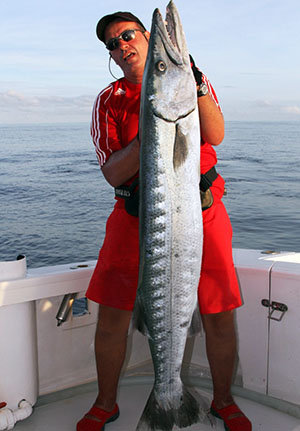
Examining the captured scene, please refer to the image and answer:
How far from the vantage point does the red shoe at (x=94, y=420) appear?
3023mm

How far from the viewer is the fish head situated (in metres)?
2.08

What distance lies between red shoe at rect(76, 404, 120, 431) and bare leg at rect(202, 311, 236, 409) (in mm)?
739

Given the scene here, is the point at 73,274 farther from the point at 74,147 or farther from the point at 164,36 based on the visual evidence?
the point at 74,147

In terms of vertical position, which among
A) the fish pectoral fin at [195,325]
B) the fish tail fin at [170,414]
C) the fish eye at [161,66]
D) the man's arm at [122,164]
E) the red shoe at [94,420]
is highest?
the fish eye at [161,66]

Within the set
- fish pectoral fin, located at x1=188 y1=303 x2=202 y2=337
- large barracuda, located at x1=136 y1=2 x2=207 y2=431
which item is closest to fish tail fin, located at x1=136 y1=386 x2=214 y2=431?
large barracuda, located at x1=136 y1=2 x2=207 y2=431

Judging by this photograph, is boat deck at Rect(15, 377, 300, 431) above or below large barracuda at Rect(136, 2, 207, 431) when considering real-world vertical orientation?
below

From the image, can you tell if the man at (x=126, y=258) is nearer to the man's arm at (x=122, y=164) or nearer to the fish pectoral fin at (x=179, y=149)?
the man's arm at (x=122, y=164)

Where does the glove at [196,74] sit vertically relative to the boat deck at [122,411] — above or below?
above

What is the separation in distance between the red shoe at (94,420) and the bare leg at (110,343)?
0.41ft

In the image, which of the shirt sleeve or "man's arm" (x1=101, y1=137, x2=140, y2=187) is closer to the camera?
"man's arm" (x1=101, y1=137, x2=140, y2=187)

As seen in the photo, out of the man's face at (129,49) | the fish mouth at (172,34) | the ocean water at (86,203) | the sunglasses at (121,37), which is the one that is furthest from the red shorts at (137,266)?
the ocean water at (86,203)

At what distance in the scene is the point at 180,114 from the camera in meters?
2.14

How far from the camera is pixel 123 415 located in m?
3.29

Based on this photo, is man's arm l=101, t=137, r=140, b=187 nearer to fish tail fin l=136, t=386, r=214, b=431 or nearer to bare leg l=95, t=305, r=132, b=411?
bare leg l=95, t=305, r=132, b=411
